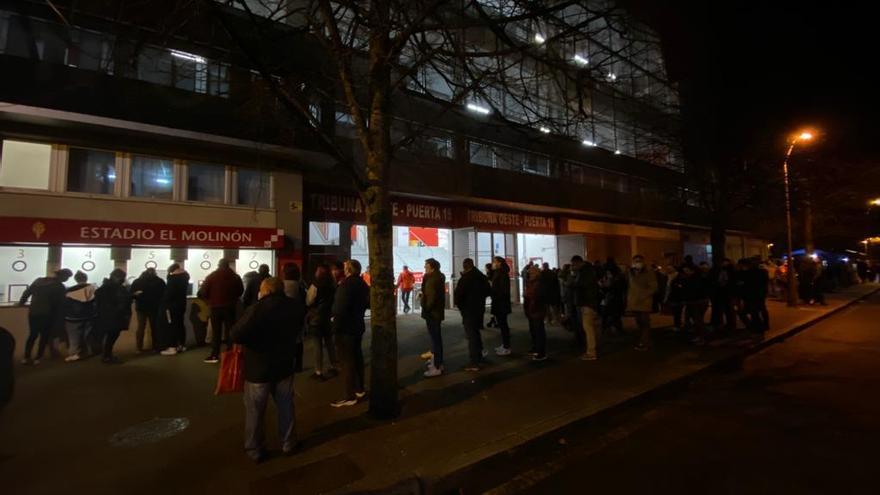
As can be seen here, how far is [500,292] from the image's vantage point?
8.70 metres

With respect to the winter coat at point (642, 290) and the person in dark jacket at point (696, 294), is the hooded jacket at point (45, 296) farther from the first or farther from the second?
the person in dark jacket at point (696, 294)

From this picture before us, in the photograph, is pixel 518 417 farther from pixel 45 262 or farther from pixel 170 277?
pixel 45 262

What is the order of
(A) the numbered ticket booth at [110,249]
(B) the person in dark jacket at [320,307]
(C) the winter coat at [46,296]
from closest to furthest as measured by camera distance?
(B) the person in dark jacket at [320,307] < (C) the winter coat at [46,296] < (A) the numbered ticket booth at [110,249]

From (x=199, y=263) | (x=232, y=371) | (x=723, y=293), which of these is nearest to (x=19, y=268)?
(x=199, y=263)

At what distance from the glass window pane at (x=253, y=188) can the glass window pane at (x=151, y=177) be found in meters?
1.45

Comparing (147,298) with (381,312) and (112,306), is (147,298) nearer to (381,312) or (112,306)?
(112,306)

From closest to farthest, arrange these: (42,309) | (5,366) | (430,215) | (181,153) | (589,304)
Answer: (5,366) < (42,309) < (589,304) < (181,153) < (430,215)

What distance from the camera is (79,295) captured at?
25.8 ft

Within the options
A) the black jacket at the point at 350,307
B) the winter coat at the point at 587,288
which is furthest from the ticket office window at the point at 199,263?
the winter coat at the point at 587,288

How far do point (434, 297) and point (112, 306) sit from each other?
594 centimetres

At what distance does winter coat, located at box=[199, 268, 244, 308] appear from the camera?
7883 mm

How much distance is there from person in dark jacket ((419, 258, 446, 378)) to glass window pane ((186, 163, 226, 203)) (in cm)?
620

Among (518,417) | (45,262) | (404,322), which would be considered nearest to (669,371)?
(518,417)

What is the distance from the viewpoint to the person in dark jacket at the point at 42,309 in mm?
7465
